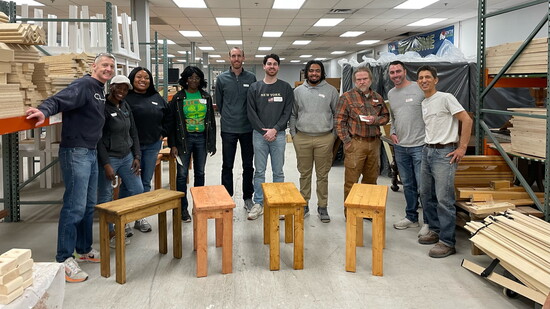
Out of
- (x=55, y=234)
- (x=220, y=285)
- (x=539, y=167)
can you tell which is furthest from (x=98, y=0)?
(x=539, y=167)

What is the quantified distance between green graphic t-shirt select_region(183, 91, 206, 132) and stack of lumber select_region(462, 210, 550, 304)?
2.48 metres

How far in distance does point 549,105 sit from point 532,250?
1.00 m

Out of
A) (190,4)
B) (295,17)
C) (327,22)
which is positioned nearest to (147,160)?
(190,4)

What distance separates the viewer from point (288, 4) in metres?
8.97

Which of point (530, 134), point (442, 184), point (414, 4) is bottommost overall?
point (442, 184)

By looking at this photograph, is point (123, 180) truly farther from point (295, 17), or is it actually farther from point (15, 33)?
point (295, 17)

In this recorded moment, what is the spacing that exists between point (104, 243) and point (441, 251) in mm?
2482

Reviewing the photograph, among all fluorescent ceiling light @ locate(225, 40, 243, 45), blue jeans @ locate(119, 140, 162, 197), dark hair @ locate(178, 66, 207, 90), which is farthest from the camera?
fluorescent ceiling light @ locate(225, 40, 243, 45)

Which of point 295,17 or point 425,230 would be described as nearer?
point 425,230

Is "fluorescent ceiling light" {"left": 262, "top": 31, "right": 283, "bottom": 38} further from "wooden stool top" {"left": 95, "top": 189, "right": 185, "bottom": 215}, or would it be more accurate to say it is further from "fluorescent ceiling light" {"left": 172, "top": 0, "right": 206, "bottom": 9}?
"wooden stool top" {"left": 95, "top": 189, "right": 185, "bottom": 215}

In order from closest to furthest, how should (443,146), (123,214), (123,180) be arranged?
(123,214) < (443,146) < (123,180)

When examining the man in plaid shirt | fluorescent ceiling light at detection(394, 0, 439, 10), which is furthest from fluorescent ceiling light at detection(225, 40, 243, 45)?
the man in plaid shirt

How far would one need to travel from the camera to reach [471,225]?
3152 mm

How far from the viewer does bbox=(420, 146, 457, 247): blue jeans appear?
10.8 ft
